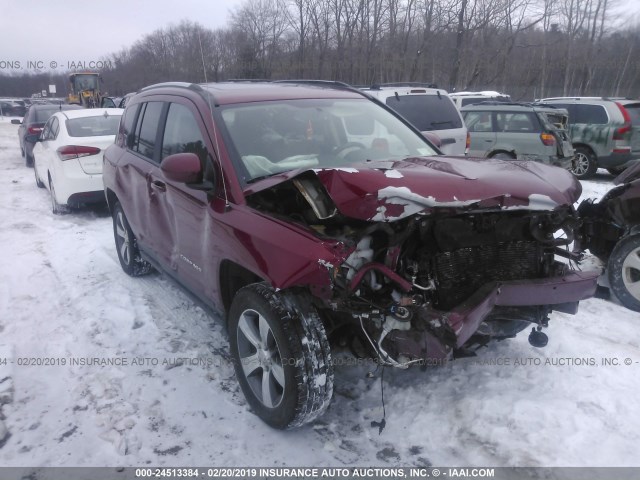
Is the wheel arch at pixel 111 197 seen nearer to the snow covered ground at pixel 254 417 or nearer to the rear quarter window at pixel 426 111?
the snow covered ground at pixel 254 417

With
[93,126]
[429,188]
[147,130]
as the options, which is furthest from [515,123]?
[429,188]

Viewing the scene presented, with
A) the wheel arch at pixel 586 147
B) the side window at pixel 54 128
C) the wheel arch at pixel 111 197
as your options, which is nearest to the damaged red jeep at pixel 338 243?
the wheel arch at pixel 111 197

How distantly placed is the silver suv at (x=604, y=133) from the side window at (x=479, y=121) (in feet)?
7.65

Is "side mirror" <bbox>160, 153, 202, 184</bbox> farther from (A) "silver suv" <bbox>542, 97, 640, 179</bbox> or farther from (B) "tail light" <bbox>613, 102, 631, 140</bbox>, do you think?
(B) "tail light" <bbox>613, 102, 631, 140</bbox>

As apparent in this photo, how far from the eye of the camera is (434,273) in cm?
272

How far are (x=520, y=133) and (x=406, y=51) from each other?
20836 millimetres

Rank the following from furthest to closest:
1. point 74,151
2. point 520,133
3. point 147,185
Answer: point 520,133 < point 74,151 < point 147,185

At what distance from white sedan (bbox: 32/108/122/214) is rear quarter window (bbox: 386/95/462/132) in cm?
473

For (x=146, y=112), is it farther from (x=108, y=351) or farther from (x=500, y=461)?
(x=500, y=461)

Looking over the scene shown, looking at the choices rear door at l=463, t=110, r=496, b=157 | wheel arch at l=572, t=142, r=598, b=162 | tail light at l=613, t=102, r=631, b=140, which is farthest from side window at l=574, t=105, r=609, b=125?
rear door at l=463, t=110, r=496, b=157

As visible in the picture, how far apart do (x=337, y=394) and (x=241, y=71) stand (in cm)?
729

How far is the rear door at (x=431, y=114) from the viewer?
27.1 ft

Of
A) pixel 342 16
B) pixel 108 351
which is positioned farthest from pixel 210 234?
pixel 342 16

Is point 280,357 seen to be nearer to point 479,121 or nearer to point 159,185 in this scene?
point 159,185
